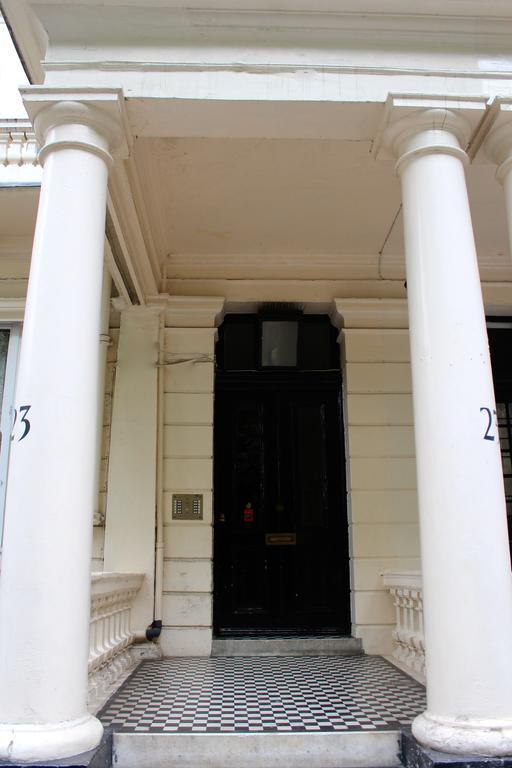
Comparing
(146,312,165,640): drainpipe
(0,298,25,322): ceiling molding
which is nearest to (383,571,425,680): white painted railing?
(146,312,165,640): drainpipe

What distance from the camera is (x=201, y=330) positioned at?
6547mm

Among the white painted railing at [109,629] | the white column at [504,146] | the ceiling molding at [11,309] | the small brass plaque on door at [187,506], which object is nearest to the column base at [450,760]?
the white painted railing at [109,629]

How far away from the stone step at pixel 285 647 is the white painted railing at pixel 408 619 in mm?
457

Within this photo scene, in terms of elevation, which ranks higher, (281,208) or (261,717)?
(281,208)

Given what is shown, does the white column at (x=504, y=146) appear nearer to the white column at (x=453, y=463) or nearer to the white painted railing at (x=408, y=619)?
the white column at (x=453, y=463)

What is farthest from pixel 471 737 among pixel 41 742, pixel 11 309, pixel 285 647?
pixel 11 309

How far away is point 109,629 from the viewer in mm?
4840

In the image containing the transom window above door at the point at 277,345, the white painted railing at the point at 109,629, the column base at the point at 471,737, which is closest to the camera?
the column base at the point at 471,737

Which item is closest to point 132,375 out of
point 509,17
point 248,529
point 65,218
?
point 248,529

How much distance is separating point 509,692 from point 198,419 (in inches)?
155

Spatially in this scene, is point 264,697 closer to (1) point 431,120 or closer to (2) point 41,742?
(2) point 41,742

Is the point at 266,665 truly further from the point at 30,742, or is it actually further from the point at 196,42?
the point at 196,42

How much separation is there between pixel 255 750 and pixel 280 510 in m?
3.12

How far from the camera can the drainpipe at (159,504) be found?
5791mm
